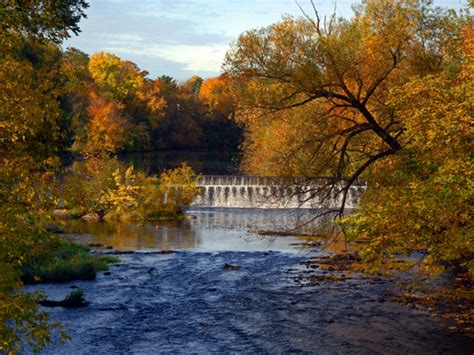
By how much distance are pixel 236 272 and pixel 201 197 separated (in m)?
22.4

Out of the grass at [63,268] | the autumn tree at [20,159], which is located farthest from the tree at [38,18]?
the grass at [63,268]

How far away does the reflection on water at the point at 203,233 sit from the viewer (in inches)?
1218

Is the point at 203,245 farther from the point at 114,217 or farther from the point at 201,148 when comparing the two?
the point at 201,148

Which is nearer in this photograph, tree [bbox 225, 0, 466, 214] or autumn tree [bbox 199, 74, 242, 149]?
tree [bbox 225, 0, 466, 214]

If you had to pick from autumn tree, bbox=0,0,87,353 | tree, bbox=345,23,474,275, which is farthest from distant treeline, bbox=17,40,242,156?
autumn tree, bbox=0,0,87,353

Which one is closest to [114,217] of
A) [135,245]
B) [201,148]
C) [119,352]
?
[135,245]

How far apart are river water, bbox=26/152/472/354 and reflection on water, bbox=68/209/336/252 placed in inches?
43.1

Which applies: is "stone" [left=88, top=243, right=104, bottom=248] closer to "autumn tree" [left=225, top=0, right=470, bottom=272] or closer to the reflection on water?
the reflection on water

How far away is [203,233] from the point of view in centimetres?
3466

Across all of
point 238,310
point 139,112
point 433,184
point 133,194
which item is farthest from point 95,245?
point 139,112

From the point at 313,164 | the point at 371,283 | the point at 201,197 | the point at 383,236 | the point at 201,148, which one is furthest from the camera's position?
the point at 201,148

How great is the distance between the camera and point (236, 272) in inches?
978

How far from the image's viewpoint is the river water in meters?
15.9

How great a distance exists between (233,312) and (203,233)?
15.8m
